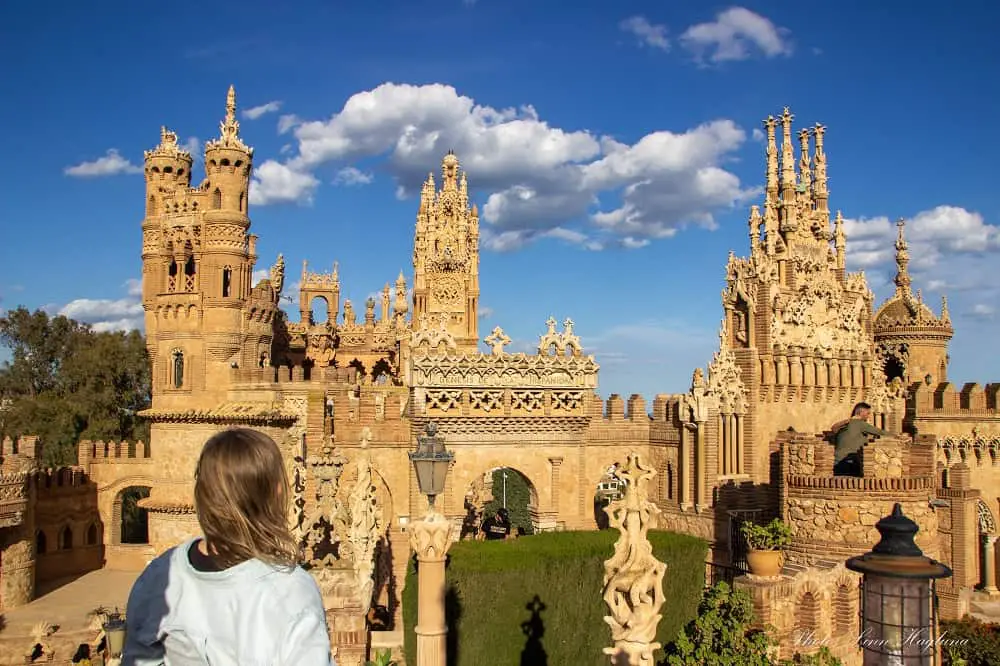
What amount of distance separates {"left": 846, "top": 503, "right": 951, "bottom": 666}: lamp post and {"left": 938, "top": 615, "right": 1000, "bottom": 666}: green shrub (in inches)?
563

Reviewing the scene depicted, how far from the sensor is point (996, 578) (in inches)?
1089

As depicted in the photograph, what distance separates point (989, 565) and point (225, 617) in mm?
29701

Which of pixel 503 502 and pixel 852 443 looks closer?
pixel 852 443

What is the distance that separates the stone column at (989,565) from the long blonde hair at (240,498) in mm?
29425

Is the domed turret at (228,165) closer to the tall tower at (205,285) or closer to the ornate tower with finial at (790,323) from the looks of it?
the tall tower at (205,285)

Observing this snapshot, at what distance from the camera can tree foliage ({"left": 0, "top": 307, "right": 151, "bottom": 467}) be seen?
44.3 meters

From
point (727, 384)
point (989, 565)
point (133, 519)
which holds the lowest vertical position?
point (133, 519)

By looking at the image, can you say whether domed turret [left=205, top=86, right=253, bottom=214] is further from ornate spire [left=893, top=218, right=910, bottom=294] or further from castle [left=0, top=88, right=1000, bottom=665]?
ornate spire [left=893, top=218, right=910, bottom=294]

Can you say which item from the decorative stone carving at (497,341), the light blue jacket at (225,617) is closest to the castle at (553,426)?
the decorative stone carving at (497,341)

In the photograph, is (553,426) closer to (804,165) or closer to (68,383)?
(804,165)

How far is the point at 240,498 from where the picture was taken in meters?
3.23

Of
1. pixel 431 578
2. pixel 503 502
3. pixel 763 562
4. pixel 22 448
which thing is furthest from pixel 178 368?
pixel 503 502

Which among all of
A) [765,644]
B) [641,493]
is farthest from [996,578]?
[641,493]

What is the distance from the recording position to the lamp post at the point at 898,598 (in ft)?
20.0
